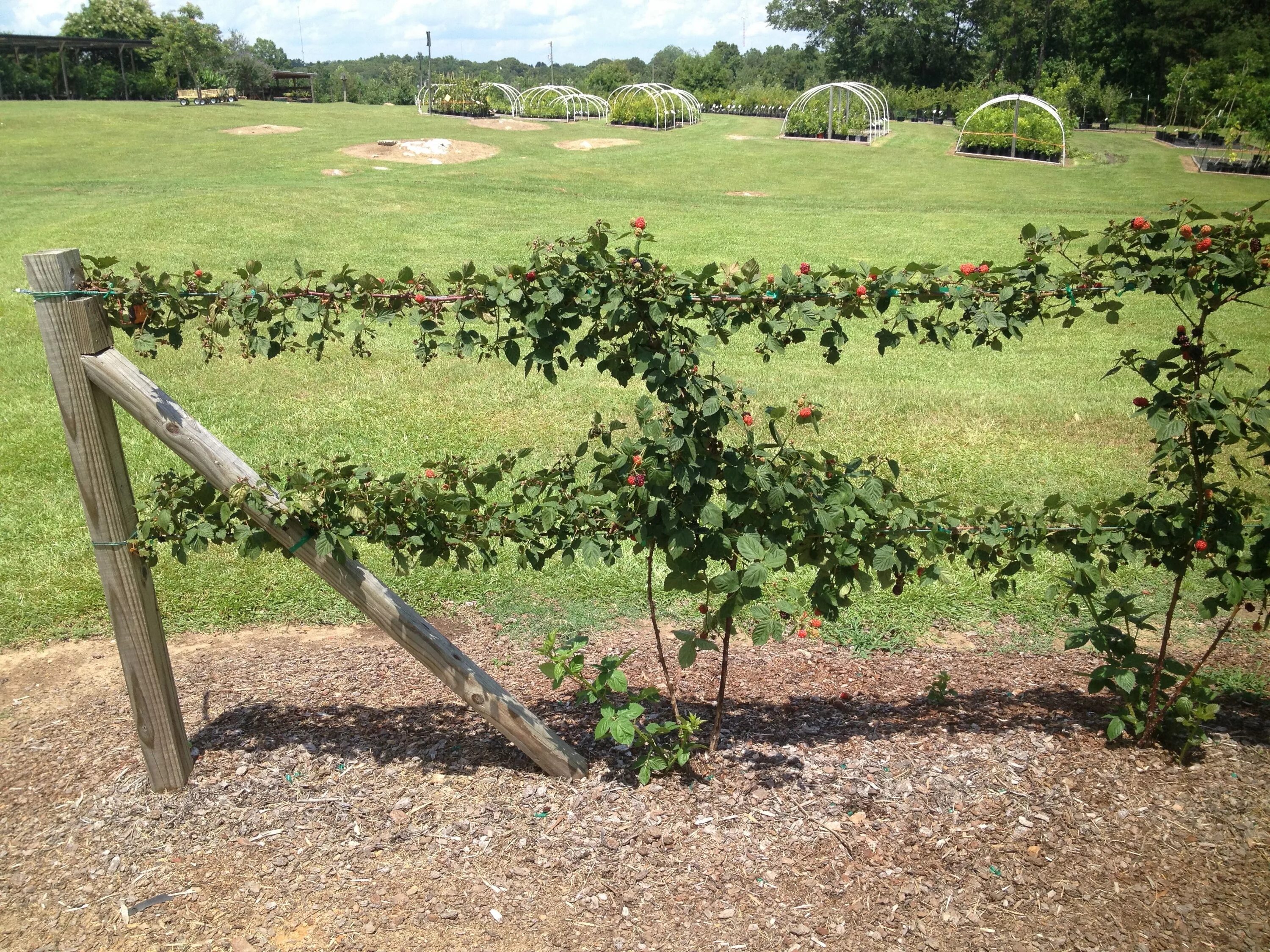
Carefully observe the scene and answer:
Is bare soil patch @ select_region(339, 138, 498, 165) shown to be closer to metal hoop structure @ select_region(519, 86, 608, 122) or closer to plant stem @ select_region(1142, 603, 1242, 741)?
metal hoop structure @ select_region(519, 86, 608, 122)

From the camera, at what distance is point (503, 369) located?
30.9 ft

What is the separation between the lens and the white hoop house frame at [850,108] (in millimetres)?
32250

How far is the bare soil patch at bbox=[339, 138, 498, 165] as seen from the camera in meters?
23.9

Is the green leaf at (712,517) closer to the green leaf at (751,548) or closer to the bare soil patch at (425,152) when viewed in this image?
the green leaf at (751,548)

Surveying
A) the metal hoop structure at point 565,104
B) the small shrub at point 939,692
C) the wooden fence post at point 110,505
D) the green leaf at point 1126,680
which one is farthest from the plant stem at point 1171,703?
the metal hoop structure at point 565,104

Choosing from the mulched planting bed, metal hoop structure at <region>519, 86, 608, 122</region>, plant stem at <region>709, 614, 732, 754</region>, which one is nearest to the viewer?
the mulched planting bed

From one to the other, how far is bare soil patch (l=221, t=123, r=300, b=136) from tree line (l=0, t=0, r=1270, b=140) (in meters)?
18.4

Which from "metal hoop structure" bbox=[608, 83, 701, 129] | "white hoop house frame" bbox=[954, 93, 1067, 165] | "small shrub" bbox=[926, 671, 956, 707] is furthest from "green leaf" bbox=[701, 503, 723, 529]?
"metal hoop structure" bbox=[608, 83, 701, 129]

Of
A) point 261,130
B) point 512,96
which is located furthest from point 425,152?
point 512,96

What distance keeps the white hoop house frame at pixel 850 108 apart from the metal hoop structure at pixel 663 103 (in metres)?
4.06

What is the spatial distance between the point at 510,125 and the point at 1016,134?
16.8 metres

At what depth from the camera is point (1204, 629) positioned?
4.78m

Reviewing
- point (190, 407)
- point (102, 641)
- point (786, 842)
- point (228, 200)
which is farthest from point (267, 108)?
point (786, 842)

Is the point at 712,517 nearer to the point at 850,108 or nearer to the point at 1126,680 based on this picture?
the point at 1126,680
